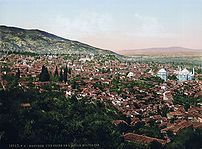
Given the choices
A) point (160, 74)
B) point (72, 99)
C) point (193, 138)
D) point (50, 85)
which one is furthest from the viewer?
point (160, 74)

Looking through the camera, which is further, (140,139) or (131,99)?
(131,99)

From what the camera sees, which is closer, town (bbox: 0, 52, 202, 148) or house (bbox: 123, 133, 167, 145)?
house (bbox: 123, 133, 167, 145)

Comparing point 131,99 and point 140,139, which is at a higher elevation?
point 131,99

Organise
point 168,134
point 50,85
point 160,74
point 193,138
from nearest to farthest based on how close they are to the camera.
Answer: point 193,138
point 168,134
point 50,85
point 160,74

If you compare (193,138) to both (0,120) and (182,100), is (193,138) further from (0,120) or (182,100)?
(182,100)

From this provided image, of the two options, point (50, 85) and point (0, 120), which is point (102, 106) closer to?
point (50, 85)

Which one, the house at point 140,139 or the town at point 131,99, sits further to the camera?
the town at point 131,99

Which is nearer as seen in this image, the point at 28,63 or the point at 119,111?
the point at 119,111

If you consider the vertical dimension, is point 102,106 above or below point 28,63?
below

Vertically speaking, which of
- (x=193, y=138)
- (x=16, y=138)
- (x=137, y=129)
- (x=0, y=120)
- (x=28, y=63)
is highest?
(x=28, y=63)

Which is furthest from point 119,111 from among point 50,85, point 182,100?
point 182,100
